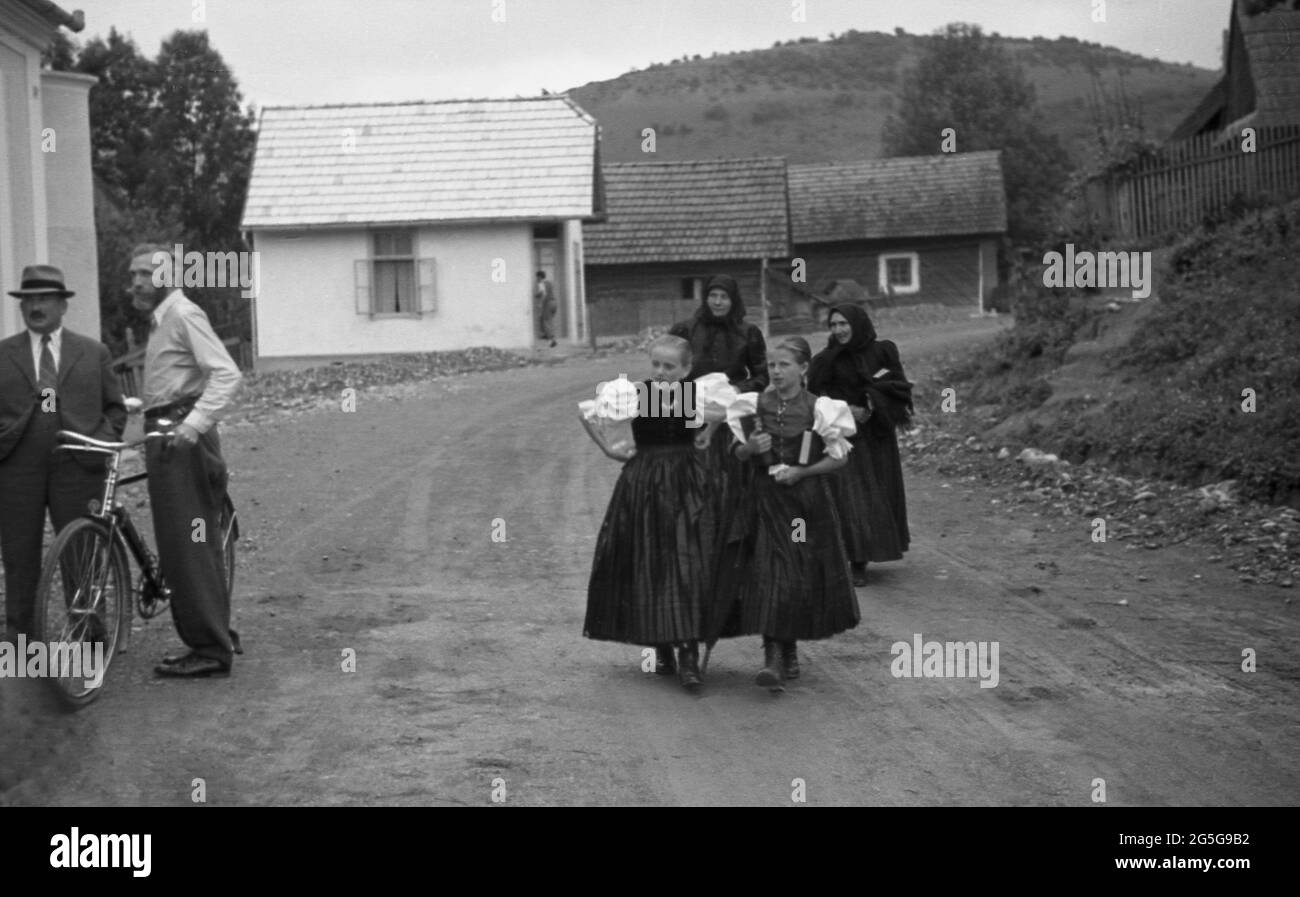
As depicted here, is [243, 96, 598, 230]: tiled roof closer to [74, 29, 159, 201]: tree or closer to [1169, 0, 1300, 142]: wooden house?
[1169, 0, 1300, 142]: wooden house

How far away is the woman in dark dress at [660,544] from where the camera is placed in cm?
758

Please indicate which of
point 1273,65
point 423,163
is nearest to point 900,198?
point 423,163

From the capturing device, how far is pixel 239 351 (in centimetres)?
3850

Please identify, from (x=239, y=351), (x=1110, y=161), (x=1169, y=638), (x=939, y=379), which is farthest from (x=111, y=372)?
(x=239, y=351)

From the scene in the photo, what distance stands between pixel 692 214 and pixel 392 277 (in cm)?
1432

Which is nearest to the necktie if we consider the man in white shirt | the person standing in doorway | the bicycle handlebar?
the bicycle handlebar

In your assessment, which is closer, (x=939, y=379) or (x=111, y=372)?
(x=111, y=372)

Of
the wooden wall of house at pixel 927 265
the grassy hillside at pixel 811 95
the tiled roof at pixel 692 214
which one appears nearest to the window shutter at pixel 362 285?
the tiled roof at pixel 692 214

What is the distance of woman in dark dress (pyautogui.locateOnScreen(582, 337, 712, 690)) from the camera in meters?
7.58

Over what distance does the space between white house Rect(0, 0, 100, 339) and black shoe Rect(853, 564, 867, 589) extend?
27.5 feet

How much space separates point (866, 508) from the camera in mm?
10484
